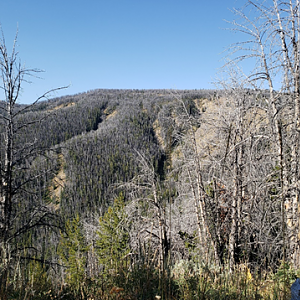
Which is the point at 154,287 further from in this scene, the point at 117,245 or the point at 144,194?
the point at 144,194

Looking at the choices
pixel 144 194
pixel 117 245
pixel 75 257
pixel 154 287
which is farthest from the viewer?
pixel 144 194

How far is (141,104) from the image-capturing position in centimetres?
18450

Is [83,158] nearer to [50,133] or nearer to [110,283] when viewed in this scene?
[50,133]

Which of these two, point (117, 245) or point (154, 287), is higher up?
point (154, 287)

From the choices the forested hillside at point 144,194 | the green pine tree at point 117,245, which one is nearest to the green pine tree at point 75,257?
the forested hillside at point 144,194

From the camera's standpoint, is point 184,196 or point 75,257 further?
point 184,196

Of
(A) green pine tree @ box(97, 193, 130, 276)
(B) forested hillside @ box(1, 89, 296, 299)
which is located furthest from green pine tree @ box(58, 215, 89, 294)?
(A) green pine tree @ box(97, 193, 130, 276)

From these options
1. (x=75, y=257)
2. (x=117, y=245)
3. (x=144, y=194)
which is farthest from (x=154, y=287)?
(x=144, y=194)

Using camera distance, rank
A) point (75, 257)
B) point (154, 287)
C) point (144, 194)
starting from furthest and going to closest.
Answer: point (144, 194), point (75, 257), point (154, 287)

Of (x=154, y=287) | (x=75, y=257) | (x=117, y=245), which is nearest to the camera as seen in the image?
(x=154, y=287)

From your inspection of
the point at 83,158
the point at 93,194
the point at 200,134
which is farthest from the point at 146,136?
the point at 200,134

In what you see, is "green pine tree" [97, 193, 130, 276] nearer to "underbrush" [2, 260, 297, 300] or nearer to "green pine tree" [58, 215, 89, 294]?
"underbrush" [2, 260, 297, 300]

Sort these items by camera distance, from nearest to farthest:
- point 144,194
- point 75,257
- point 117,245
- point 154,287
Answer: point 154,287
point 75,257
point 117,245
point 144,194

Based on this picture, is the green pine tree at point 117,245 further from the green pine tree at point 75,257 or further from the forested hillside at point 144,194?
the green pine tree at point 75,257
